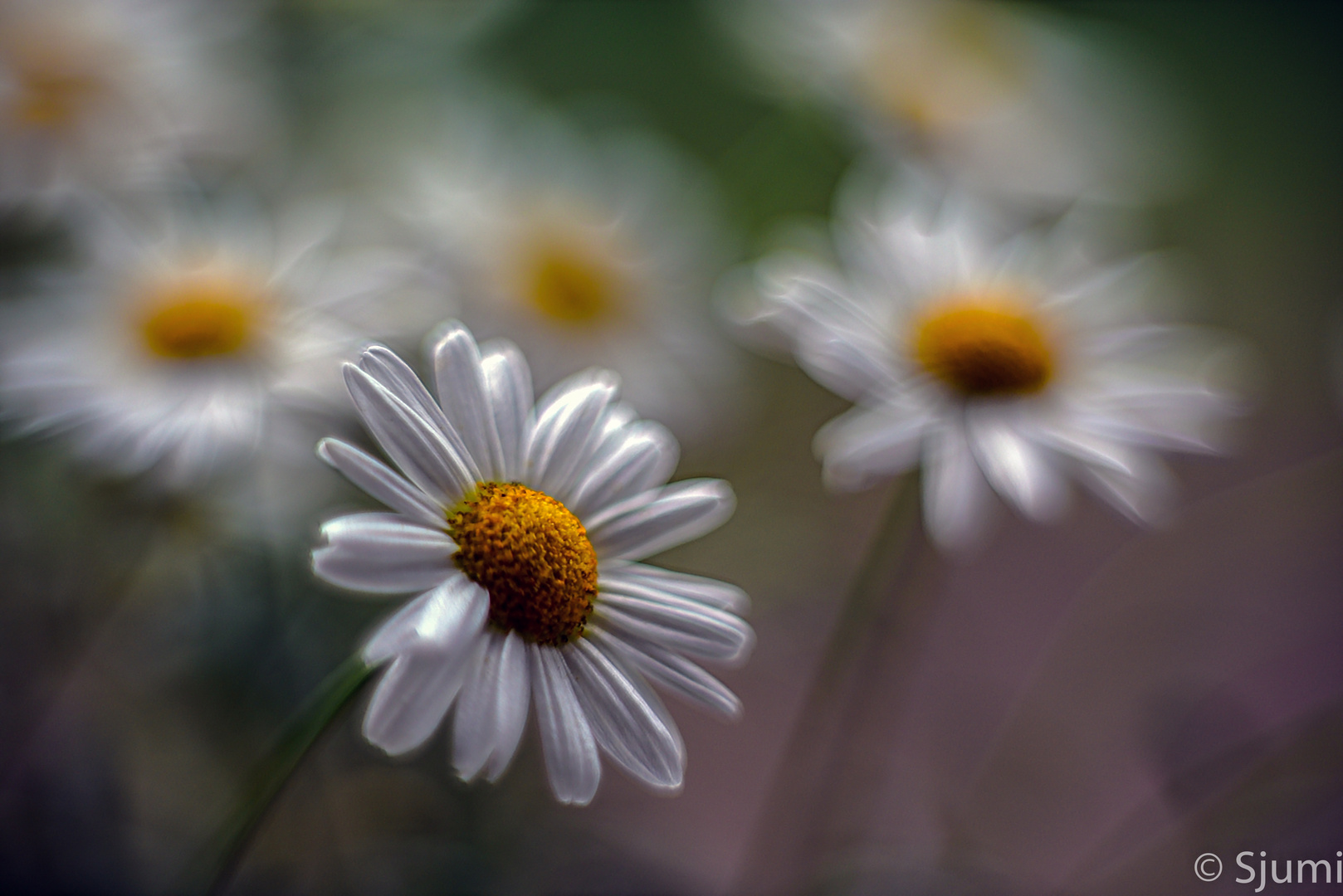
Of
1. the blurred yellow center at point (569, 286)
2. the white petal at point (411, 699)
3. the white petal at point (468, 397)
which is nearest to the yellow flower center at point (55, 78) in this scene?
the blurred yellow center at point (569, 286)

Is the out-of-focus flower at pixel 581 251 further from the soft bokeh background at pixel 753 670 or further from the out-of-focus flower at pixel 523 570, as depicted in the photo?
the out-of-focus flower at pixel 523 570

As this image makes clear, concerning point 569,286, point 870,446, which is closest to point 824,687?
point 870,446

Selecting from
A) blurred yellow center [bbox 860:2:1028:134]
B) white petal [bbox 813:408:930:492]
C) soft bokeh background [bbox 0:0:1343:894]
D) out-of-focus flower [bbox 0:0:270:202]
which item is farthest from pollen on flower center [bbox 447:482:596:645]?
blurred yellow center [bbox 860:2:1028:134]

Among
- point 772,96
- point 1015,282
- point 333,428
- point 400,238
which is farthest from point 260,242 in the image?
point 772,96

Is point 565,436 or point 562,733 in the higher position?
point 565,436

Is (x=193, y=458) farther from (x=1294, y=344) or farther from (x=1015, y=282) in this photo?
(x=1294, y=344)

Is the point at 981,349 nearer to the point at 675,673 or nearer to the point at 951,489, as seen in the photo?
the point at 951,489
